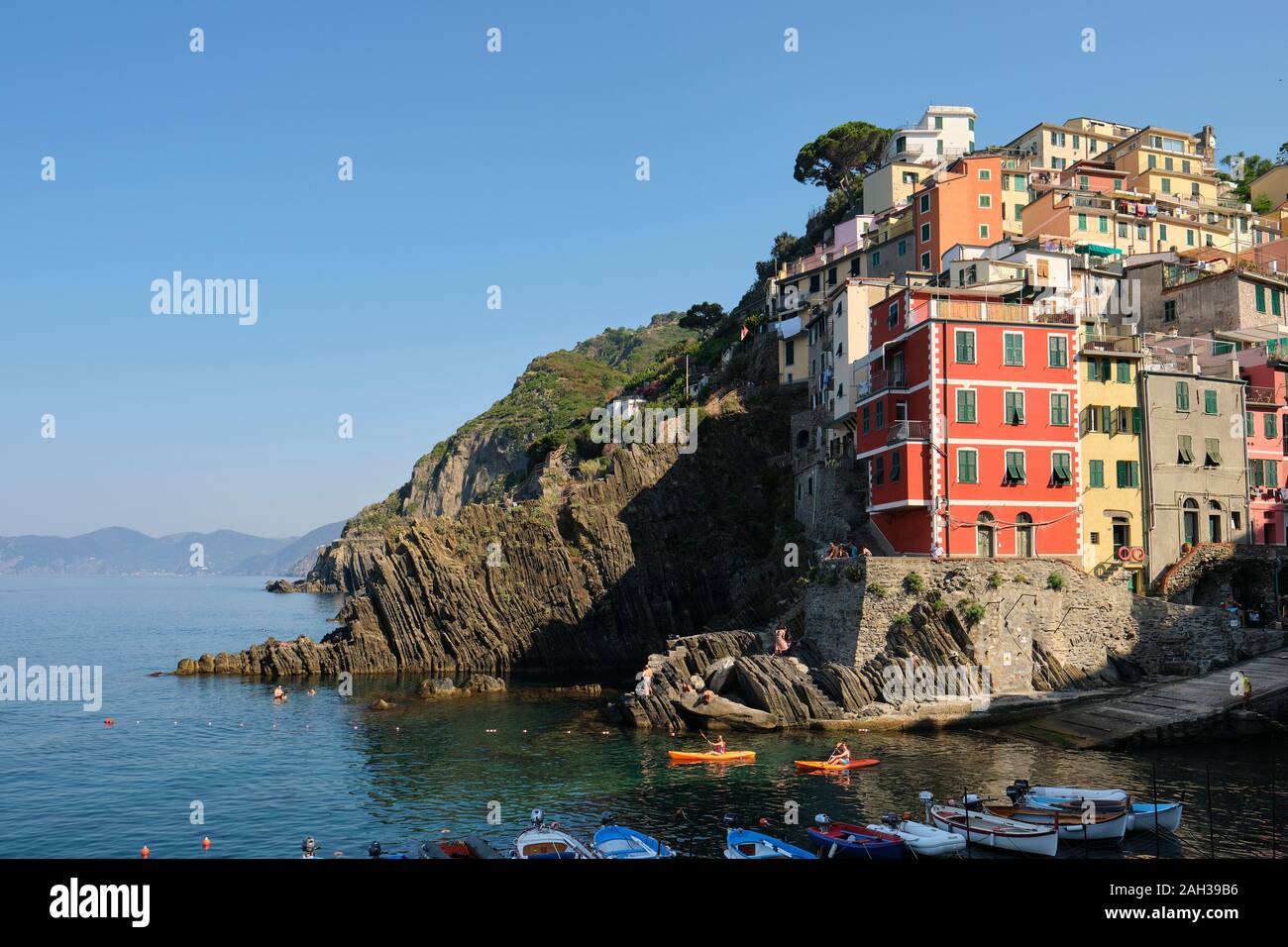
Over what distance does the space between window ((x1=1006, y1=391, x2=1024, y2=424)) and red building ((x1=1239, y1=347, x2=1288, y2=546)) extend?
16.6m

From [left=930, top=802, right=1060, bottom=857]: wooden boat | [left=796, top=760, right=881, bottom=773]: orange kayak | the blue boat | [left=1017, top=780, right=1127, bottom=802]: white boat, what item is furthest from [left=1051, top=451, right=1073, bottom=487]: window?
the blue boat

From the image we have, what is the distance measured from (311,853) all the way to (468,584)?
51299mm

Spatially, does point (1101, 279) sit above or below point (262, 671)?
above

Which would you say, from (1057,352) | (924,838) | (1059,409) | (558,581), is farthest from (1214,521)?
(558,581)

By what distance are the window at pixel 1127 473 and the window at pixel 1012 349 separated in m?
9.04

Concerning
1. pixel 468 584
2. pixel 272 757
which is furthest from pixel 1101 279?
pixel 272 757

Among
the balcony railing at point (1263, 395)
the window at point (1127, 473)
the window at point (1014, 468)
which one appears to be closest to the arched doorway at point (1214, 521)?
the window at point (1127, 473)

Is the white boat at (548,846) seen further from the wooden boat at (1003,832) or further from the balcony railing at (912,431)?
the balcony railing at (912,431)

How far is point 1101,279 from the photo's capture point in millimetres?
73688

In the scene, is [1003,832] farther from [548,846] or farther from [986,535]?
[986,535]

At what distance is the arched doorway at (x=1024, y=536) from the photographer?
175 feet

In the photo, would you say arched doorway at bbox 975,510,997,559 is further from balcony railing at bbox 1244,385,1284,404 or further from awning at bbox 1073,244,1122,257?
awning at bbox 1073,244,1122,257
